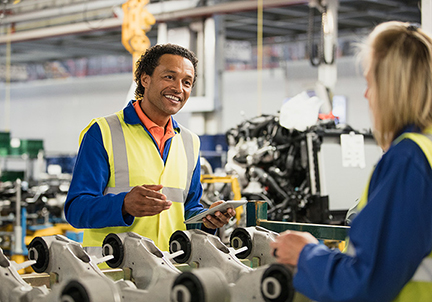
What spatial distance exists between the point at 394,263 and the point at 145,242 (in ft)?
3.01

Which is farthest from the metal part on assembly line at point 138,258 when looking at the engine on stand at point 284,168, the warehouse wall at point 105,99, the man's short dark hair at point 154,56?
the warehouse wall at point 105,99

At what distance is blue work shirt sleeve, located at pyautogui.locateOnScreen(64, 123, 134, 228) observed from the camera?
78.5 inches

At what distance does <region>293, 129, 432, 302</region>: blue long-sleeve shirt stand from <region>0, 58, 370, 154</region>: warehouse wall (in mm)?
13653

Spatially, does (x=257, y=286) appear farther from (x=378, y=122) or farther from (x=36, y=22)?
(x=36, y=22)

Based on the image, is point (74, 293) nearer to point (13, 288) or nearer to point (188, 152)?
point (13, 288)

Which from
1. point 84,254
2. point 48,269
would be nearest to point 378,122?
point 84,254

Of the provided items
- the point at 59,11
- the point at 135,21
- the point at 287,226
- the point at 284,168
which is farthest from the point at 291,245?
the point at 59,11

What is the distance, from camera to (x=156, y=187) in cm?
186

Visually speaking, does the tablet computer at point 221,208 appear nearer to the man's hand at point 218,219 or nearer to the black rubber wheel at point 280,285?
the man's hand at point 218,219

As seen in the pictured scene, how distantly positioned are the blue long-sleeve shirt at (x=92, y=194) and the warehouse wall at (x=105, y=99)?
41.9 feet

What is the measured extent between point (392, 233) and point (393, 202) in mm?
62

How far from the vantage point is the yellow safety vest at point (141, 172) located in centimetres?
220

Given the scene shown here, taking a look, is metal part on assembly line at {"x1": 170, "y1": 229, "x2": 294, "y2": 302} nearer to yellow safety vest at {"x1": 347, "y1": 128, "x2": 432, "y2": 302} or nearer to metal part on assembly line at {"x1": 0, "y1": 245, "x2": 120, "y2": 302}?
metal part on assembly line at {"x1": 0, "y1": 245, "x2": 120, "y2": 302}

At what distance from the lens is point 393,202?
111 centimetres
